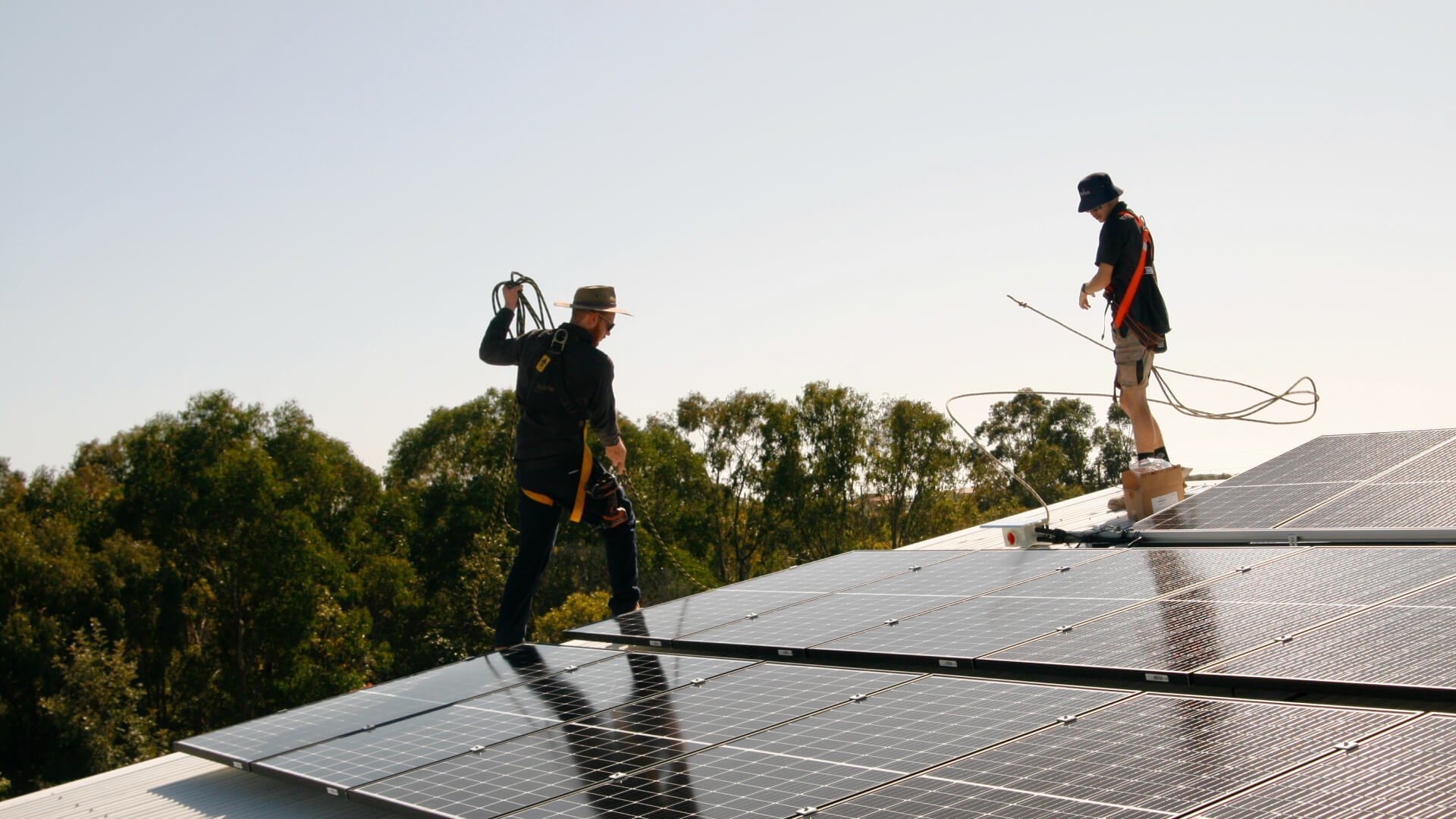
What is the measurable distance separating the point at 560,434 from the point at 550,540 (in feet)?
2.38

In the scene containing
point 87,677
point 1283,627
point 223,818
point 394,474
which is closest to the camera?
point 1283,627

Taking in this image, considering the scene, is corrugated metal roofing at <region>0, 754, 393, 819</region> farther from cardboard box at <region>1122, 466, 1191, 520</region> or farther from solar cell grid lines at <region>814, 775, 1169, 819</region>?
cardboard box at <region>1122, 466, 1191, 520</region>

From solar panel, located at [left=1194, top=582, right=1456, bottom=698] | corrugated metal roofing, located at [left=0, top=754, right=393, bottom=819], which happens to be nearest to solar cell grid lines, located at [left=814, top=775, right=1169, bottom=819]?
solar panel, located at [left=1194, top=582, right=1456, bottom=698]

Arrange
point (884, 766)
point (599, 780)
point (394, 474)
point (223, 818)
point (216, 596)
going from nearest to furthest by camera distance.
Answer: point (884, 766) < point (599, 780) < point (223, 818) < point (216, 596) < point (394, 474)

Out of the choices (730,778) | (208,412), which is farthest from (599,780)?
(208,412)

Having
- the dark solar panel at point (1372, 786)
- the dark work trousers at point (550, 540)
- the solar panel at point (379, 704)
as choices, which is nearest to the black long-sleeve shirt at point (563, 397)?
the dark work trousers at point (550, 540)

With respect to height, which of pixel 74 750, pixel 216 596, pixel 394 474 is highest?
pixel 394 474

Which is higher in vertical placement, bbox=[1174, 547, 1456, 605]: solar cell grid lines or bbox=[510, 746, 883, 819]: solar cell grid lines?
bbox=[1174, 547, 1456, 605]: solar cell grid lines

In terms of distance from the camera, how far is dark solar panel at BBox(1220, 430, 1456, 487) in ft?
30.5

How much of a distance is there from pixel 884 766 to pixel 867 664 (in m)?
1.78

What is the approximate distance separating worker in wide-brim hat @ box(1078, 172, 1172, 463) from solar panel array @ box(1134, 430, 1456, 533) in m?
0.82

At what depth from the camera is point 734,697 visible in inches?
209

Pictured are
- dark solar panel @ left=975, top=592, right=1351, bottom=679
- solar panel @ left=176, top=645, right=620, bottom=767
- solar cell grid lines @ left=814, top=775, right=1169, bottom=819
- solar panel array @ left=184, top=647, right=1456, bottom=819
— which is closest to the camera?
solar cell grid lines @ left=814, top=775, right=1169, bottom=819

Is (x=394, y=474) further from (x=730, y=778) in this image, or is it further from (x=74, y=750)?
(x=730, y=778)
